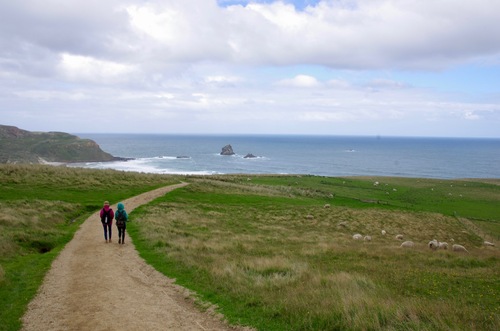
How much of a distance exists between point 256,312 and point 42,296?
25.0ft

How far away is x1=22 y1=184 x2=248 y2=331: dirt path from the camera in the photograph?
1016cm

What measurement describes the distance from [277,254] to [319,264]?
112 inches

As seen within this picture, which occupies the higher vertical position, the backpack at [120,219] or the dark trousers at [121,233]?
the backpack at [120,219]

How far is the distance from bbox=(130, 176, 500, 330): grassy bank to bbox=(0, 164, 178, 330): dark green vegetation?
196 inches

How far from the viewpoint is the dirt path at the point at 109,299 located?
1016 centimetres

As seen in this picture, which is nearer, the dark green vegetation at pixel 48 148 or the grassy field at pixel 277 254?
the grassy field at pixel 277 254

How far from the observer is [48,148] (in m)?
158

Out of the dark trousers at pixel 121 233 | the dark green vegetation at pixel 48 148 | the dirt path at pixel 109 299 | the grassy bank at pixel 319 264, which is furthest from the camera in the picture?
the dark green vegetation at pixel 48 148

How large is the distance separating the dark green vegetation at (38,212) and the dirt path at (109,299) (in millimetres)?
662

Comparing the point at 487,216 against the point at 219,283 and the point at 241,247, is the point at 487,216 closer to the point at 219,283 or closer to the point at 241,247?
the point at 241,247

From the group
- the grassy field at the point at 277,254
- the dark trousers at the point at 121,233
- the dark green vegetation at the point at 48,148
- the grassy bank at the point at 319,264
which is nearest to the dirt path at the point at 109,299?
the grassy field at the point at 277,254

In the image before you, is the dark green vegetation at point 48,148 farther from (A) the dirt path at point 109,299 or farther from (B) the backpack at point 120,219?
(A) the dirt path at point 109,299

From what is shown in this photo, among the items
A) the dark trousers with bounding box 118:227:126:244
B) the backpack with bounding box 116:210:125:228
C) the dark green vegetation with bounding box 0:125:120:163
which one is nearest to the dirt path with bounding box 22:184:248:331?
the dark trousers with bounding box 118:227:126:244

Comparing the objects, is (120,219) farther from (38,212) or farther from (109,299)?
(38,212)
